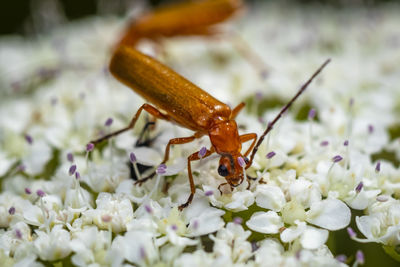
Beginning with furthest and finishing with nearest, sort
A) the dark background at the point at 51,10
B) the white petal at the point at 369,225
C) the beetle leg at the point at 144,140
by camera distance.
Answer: the dark background at the point at 51,10 → the beetle leg at the point at 144,140 → the white petal at the point at 369,225

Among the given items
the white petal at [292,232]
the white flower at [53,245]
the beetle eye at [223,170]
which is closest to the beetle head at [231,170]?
the beetle eye at [223,170]

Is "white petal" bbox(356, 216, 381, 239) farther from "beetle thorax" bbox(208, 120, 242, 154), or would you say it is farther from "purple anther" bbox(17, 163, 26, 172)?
"purple anther" bbox(17, 163, 26, 172)

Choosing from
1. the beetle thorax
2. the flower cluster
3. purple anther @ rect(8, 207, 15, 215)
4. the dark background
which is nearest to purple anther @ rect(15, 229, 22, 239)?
the flower cluster

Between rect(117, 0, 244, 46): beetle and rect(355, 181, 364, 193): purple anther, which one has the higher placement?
rect(117, 0, 244, 46): beetle

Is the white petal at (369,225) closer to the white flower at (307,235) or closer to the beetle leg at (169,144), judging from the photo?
the white flower at (307,235)

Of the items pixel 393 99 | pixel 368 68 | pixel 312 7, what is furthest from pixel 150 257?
pixel 312 7

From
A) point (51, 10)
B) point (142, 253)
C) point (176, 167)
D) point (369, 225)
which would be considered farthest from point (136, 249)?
point (51, 10)

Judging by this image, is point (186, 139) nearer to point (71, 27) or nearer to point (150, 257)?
point (150, 257)

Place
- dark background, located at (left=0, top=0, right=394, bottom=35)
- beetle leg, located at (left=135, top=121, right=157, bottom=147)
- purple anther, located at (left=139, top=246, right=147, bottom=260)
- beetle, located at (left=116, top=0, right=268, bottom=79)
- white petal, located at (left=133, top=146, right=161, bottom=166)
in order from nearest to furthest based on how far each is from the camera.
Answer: purple anther, located at (left=139, top=246, right=147, bottom=260), white petal, located at (left=133, top=146, right=161, bottom=166), beetle leg, located at (left=135, top=121, right=157, bottom=147), beetle, located at (left=116, top=0, right=268, bottom=79), dark background, located at (left=0, top=0, right=394, bottom=35)
